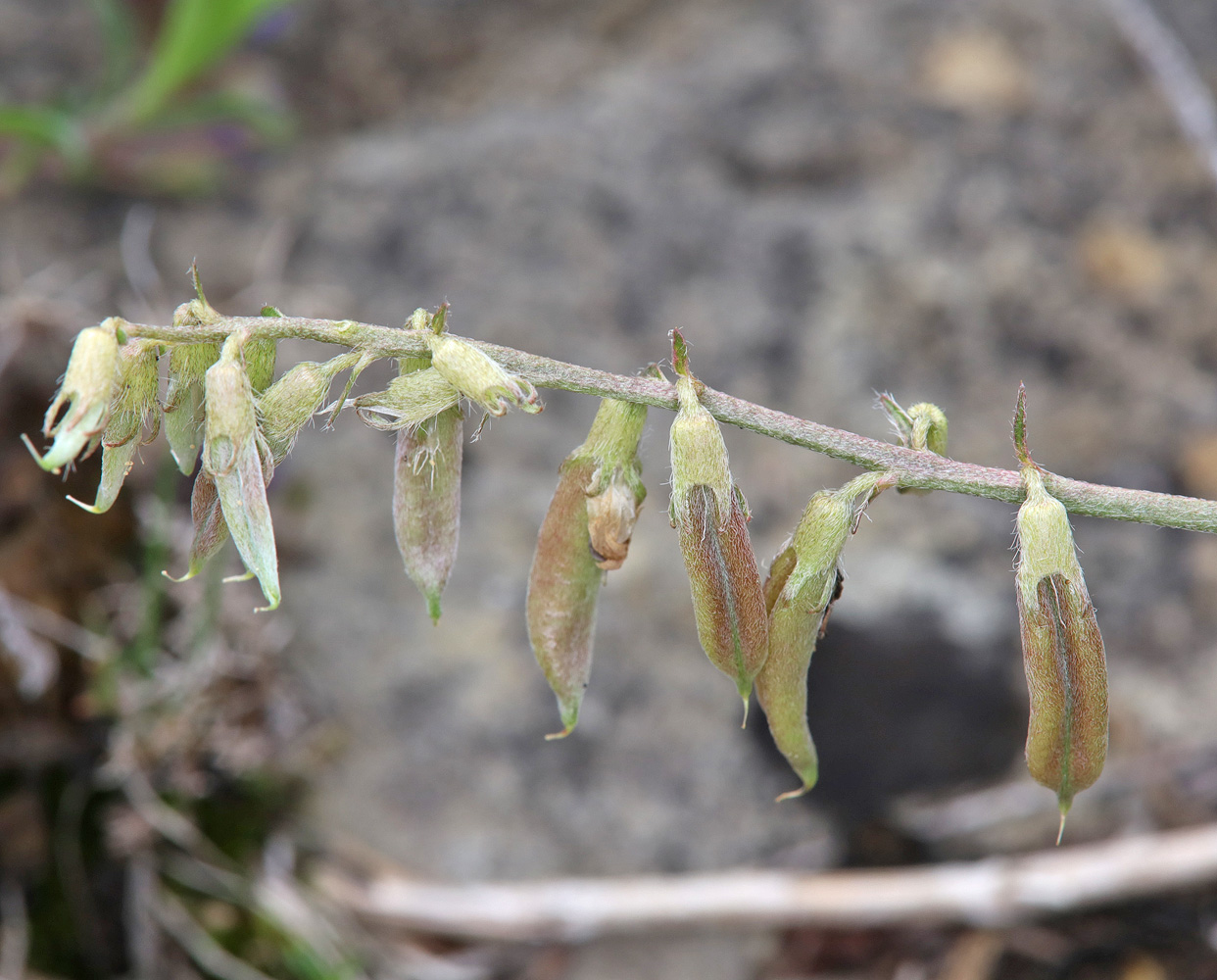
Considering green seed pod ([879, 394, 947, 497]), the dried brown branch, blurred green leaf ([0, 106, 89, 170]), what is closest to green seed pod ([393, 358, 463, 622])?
green seed pod ([879, 394, 947, 497])

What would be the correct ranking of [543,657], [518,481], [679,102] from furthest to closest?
1. [679,102]
2. [518,481]
3. [543,657]

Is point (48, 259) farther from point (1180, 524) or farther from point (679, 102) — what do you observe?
point (1180, 524)

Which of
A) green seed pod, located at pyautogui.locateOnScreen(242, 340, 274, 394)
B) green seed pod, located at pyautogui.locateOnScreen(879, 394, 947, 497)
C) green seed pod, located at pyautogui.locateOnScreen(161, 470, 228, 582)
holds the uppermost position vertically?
green seed pod, located at pyautogui.locateOnScreen(242, 340, 274, 394)

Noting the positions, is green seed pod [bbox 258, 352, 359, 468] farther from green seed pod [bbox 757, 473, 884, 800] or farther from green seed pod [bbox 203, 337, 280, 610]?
green seed pod [bbox 757, 473, 884, 800]

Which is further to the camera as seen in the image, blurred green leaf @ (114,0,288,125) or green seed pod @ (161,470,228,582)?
blurred green leaf @ (114,0,288,125)

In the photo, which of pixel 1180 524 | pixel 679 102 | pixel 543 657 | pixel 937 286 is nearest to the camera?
pixel 1180 524

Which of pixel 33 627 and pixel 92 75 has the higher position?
pixel 92 75

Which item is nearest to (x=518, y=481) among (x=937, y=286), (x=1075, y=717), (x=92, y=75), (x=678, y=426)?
(x=937, y=286)
